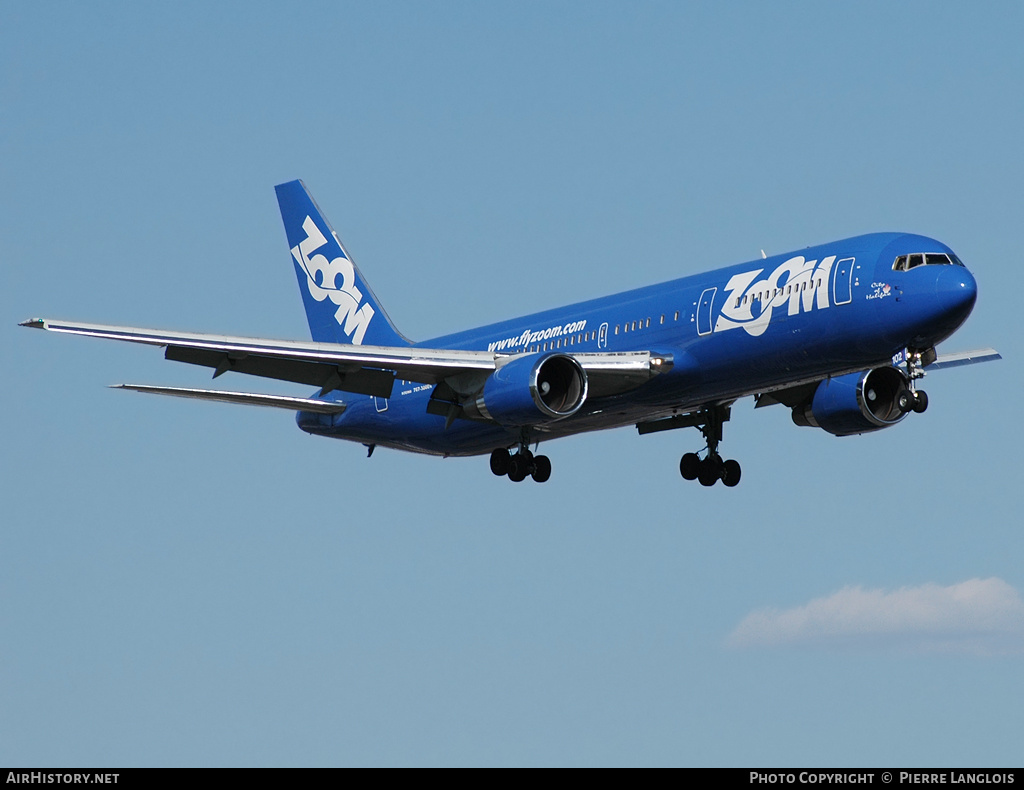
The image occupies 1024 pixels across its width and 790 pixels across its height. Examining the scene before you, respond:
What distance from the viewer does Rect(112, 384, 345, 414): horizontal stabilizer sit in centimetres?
3909

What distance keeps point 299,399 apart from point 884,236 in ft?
56.4

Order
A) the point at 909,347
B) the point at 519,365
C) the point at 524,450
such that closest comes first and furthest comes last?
the point at 909,347
the point at 519,365
the point at 524,450

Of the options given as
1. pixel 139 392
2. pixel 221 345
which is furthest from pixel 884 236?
pixel 139 392

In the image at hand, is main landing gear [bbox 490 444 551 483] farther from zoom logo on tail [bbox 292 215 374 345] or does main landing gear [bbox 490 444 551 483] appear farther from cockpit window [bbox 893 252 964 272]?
cockpit window [bbox 893 252 964 272]

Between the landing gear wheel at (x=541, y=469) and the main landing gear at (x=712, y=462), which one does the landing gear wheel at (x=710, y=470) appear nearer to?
the main landing gear at (x=712, y=462)

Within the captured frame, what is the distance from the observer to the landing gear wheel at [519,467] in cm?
4138

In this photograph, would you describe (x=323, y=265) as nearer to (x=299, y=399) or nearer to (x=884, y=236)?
(x=299, y=399)

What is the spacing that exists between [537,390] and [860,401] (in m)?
8.97

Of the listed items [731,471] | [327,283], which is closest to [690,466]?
[731,471]

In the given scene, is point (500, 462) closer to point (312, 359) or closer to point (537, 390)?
point (537, 390)

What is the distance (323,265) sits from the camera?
50.8 meters

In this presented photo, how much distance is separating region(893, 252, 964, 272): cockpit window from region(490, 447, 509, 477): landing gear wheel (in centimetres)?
1251

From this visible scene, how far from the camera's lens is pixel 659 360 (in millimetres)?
36531
